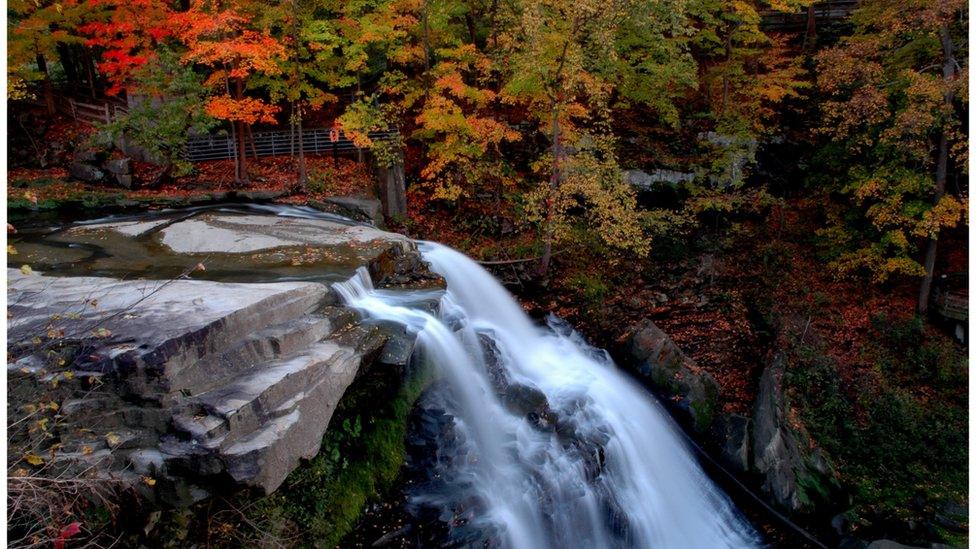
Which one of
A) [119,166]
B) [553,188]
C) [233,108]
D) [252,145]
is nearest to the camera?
[233,108]

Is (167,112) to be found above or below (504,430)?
above

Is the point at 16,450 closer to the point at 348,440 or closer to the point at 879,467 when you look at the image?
the point at 348,440

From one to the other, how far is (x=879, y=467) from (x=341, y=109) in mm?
17980

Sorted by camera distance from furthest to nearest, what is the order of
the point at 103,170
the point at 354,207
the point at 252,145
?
the point at 252,145, the point at 103,170, the point at 354,207

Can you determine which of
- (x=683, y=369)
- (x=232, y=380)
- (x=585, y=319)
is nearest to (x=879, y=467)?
(x=683, y=369)

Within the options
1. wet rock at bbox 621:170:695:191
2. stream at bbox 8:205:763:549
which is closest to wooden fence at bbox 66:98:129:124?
stream at bbox 8:205:763:549

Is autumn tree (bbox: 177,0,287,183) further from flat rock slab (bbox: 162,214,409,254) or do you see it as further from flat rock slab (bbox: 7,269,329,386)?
flat rock slab (bbox: 7,269,329,386)

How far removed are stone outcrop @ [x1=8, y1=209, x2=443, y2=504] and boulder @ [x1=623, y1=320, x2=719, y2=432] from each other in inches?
257

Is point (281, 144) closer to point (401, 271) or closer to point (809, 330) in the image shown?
point (401, 271)

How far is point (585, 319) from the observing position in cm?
1381

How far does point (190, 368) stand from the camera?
5895 mm

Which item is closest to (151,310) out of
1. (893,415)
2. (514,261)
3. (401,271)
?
(401,271)

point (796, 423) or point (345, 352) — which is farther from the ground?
point (345, 352)

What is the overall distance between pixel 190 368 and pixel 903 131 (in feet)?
46.9
